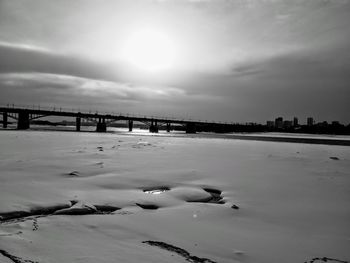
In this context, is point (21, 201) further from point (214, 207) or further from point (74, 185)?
point (214, 207)

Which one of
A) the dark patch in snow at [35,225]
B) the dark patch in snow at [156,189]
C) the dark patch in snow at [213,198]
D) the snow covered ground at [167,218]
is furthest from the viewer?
the dark patch in snow at [156,189]

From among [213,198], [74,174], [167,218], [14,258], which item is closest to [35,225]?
[14,258]

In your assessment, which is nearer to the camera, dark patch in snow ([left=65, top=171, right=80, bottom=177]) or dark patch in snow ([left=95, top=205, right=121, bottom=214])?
dark patch in snow ([left=95, top=205, right=121, bottom=214])

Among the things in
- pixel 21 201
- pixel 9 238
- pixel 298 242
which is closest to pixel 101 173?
pixel 21 201

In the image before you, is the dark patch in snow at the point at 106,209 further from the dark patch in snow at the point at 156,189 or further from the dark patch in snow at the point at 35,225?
the dark patch in snow at the point at 156,189

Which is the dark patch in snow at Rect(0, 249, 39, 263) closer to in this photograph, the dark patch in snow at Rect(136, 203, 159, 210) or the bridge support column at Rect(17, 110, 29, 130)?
the dark patch in snow at Rect(136, 203, 159, 210)

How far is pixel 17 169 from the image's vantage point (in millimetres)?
7043

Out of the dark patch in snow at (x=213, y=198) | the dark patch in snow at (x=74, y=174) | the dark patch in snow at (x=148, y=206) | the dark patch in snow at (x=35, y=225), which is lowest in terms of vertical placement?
the dark patch in snow at (x=213, y=198)

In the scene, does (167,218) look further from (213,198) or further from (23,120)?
(23,120)

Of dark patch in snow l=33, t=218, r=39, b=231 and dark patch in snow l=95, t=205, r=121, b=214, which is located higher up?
dark patch in snow l=33, t=218, r=39, b=231

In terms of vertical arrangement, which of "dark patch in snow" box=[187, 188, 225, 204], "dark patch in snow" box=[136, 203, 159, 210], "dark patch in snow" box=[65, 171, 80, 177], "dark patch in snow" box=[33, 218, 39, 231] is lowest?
"dark patch in snow" box=[187, 188, 225, 204]

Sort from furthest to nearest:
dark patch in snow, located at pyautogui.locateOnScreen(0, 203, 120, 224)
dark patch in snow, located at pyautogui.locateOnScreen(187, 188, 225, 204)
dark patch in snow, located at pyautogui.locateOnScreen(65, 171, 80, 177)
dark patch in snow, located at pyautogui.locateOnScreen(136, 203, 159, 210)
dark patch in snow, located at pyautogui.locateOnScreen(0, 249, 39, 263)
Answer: dark patch in snow, located at pyautogui.locateOnScreen(65, 171, 80, 177), dark patch in snow, located at pyautogui.locateOnScreen(187, 188, 225, 204), dark patch in snow, located at pyautogui.locateOnScreen(136, 203, 159, 210), dark patch in snow, located at pyautogui.locateOnScreen(0, 203, 120, 224), dark patch in snow, located at pyautogui.locateOnScreen(0, 249, 39, 263)

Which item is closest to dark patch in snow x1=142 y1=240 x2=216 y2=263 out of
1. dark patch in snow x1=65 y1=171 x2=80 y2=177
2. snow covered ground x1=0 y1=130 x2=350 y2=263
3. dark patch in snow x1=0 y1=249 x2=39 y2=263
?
snow covered ground x1=0 y1=130 x2=350 y2=263

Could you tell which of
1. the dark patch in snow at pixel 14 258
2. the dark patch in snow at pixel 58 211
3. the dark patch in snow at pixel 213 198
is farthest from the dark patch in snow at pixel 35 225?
the dark patch in snow at pixel 213 198
